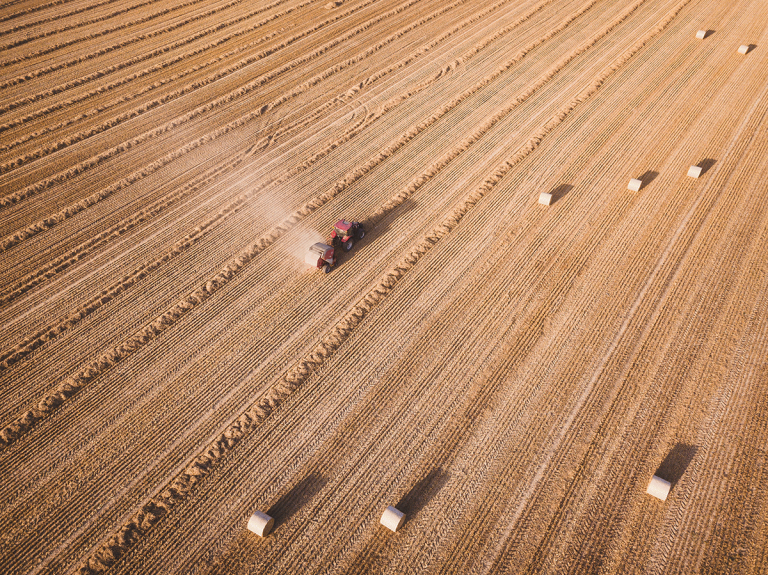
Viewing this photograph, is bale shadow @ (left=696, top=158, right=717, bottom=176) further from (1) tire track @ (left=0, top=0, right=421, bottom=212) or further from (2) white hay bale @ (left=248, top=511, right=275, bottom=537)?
(2) white hay bale @ (left=248, top=511, right=275, bottom=537)

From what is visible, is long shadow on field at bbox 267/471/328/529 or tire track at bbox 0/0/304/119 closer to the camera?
long shadow on field at bbox 267/471/328/529

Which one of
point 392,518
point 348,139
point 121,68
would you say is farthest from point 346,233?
point 121,68

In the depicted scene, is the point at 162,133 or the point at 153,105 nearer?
the point at 162,133

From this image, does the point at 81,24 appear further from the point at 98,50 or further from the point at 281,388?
the point at 281,388

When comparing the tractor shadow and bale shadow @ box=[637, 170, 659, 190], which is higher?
bale shadow @ box=[637, 170, 659, 190]

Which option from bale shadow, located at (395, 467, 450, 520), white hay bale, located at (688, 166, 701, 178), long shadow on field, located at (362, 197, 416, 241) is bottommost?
bale shadow, located at (395, 467, 450, 520)

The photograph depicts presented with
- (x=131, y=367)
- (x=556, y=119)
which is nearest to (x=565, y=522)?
(x=131, y=367)

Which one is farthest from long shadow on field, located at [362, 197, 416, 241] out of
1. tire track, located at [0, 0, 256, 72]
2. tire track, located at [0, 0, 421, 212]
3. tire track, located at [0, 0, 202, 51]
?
tire track, located at [0, 0, 202, 51]
